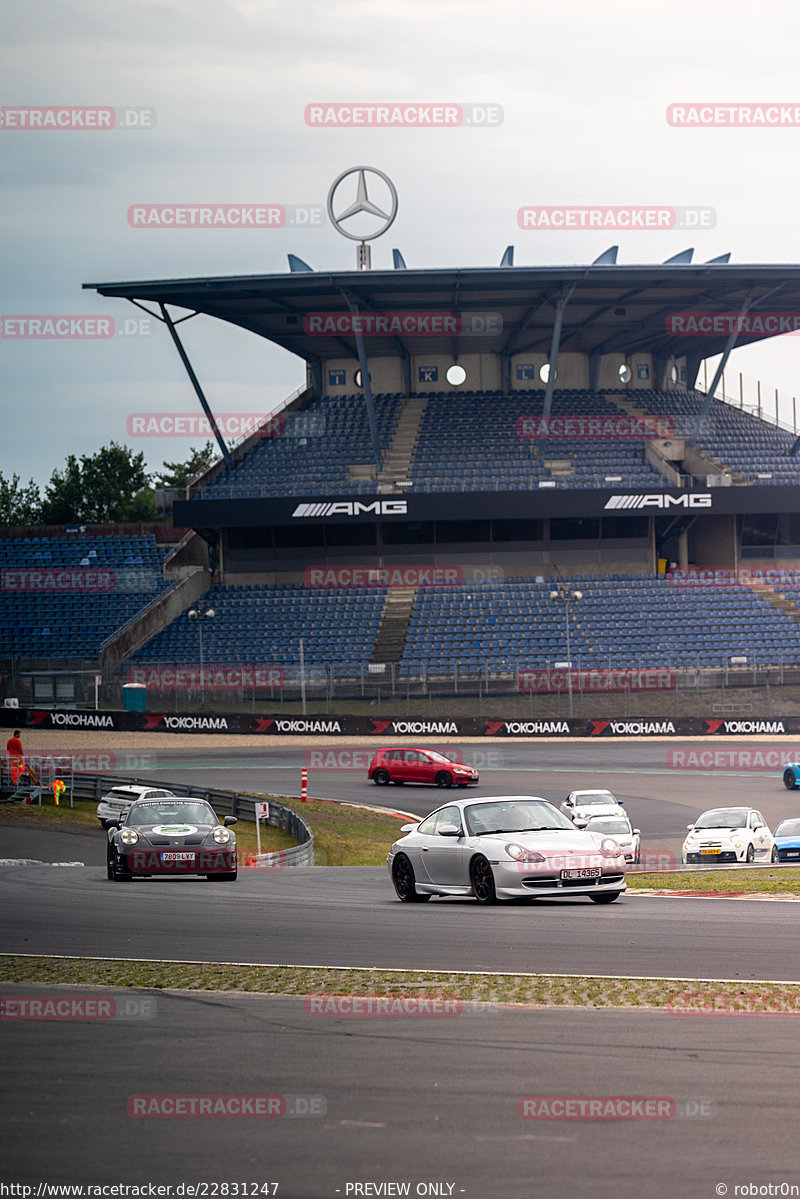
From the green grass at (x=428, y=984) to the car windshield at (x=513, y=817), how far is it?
479 cm

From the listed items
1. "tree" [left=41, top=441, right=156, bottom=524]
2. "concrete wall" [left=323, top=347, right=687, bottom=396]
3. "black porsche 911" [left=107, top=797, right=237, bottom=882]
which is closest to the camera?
"black porsche 911" [left=107, top=797, right=237, bottom=882]

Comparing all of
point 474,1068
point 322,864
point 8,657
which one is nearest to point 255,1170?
point 474,1068

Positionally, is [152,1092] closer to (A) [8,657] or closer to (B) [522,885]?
(B) [522,885]

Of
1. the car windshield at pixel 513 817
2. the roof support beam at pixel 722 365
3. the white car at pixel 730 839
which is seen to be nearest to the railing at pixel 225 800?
the white car at pixel 730 839

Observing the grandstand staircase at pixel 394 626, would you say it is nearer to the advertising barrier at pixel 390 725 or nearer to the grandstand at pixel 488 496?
the grandstand at pixel 488 496

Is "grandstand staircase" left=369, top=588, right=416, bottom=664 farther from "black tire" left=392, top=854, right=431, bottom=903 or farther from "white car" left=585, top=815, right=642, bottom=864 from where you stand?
"black tire" left=392, top=854, right=431, bottom=903

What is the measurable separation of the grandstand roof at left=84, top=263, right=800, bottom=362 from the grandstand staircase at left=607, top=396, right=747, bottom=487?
18.8ft

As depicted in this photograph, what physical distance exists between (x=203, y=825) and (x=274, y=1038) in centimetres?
1085

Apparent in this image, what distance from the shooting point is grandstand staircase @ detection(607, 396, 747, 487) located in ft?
202

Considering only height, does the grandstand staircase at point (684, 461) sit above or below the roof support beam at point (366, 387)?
below

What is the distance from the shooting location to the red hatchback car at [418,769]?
37250mm

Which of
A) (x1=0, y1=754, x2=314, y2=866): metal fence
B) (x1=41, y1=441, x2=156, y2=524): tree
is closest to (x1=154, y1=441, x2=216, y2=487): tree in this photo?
(x1=41, y1=441, x2=156, y2=524): tree

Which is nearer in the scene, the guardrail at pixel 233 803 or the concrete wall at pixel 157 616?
the guardrail at pixel 233 803

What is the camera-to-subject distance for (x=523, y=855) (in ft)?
44.7
